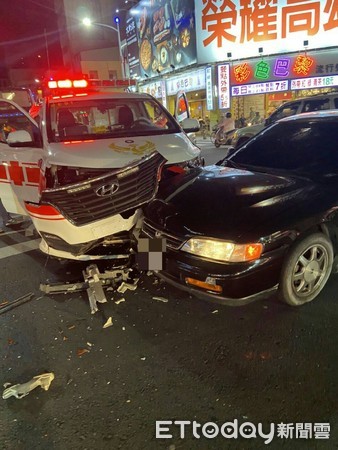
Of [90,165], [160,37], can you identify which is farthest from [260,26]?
[90,165]

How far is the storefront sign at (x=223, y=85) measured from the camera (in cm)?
1966

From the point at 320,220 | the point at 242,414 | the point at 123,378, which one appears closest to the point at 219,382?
the point at 242,414

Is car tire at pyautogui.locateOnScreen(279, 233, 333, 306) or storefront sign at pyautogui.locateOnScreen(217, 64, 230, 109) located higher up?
storefront sign at pyautogui.locateOnScreen(217, 64, 230, 109)

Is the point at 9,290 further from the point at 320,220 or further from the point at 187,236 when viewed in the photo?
the point at 320,220

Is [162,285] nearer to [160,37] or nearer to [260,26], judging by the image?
[260,26]

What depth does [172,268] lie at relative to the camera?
2975 millimetres

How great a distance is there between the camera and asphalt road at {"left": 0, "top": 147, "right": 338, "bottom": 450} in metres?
2.03

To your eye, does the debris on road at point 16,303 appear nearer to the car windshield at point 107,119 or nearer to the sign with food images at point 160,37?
the car windshield at point 107,119

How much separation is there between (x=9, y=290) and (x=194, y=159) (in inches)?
104

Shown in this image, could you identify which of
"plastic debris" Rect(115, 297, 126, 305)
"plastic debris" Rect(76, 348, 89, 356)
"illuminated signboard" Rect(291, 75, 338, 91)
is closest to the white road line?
"plastic debris" Rect(115, 297, 126, 305)

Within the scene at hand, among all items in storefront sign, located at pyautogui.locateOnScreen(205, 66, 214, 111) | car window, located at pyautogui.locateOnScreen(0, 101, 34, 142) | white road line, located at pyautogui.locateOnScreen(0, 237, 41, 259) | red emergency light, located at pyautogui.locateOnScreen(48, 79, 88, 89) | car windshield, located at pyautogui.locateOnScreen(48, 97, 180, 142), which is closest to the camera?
car windshield, located at pyautogui.locateOnScreen(48, 97, 180, 142)

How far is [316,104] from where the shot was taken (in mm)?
10078

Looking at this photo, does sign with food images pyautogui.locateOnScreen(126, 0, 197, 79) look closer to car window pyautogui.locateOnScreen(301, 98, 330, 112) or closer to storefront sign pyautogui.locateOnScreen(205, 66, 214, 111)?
storefront sign pyautogui.locateOnScreen(205, 66, 214, 111)
